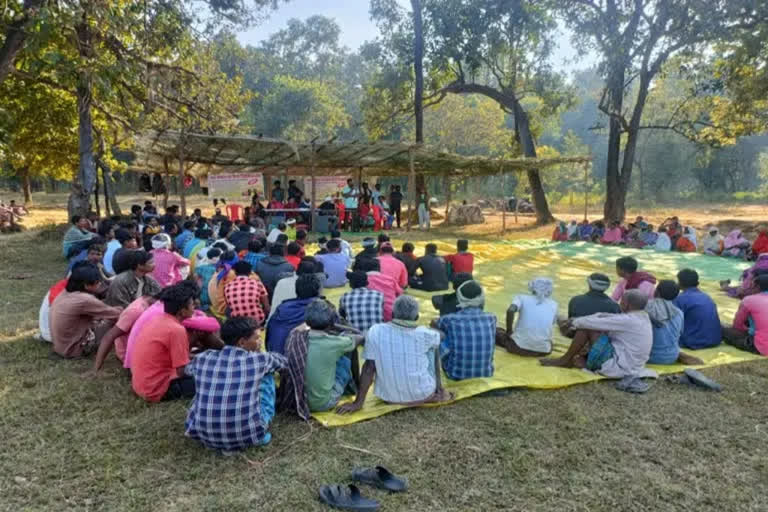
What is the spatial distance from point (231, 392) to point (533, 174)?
19.8 metres

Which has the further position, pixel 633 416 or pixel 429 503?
pixel 633 416

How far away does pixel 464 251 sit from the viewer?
26.7 feet

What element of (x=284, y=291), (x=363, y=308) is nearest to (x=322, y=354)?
(x=363, y=308)

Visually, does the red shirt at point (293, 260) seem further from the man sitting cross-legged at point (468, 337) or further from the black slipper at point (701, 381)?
the black slipper at point (701, 381)

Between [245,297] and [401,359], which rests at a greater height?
[245,297]

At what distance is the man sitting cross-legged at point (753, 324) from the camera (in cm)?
515

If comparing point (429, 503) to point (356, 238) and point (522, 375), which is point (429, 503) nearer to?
point (522, 375)

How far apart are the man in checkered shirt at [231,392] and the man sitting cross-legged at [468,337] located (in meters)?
1.66

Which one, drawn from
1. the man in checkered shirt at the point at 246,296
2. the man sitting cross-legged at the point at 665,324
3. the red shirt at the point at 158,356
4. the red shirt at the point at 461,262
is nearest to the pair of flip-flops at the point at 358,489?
the red shirt at the point at 158,356

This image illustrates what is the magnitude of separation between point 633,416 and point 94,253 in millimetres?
5928

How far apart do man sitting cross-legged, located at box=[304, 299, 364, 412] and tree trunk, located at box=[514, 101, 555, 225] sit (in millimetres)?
18071

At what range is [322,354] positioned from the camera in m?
3.78

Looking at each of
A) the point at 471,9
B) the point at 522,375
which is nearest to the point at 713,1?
the point at 471,9

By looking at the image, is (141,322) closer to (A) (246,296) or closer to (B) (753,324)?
(A) (246,296)
